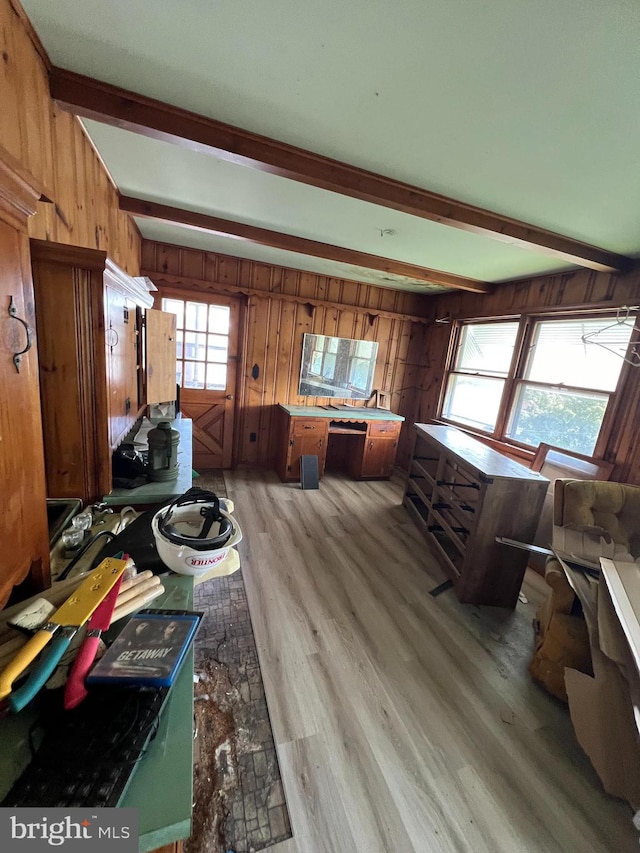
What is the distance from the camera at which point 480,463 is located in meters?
2.29

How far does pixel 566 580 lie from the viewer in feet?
5.36

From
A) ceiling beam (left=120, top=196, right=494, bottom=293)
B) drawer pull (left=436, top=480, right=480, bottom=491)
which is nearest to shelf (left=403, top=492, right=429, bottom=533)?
drawer pull (left=436, top=480, right=480, bottom=491)

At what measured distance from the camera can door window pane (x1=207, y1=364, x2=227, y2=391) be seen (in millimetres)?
3961

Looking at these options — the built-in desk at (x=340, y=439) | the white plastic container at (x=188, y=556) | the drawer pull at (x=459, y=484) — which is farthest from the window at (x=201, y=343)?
the white plastic container at (x=188, y=556)

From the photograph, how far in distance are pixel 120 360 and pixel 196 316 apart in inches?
97.6

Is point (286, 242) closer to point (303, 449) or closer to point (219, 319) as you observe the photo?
point (219, 319)

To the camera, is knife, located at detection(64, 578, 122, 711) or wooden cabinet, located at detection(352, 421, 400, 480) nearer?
knife, located at detection(64, 578, 122, 711)

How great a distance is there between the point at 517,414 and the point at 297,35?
3.43 meters

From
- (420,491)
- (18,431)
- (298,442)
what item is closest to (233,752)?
(18,431)

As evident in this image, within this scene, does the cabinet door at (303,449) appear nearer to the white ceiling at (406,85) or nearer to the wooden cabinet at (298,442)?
the wooden cabinet at (298,442)

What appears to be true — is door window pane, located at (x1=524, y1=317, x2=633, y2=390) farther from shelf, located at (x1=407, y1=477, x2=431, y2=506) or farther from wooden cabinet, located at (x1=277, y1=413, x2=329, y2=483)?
wooden cabinet, located at (x1=277, y1=413, x2=329, y2=483)

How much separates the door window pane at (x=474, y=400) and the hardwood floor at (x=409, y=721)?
1877 mm

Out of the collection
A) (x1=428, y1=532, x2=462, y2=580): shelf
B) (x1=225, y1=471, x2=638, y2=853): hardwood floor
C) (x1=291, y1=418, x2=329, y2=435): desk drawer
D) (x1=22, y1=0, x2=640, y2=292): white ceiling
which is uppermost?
(x1=22, y1=0, x2=640, y2=292): white ceiling

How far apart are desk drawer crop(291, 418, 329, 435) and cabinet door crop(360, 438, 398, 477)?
0.67 meters
